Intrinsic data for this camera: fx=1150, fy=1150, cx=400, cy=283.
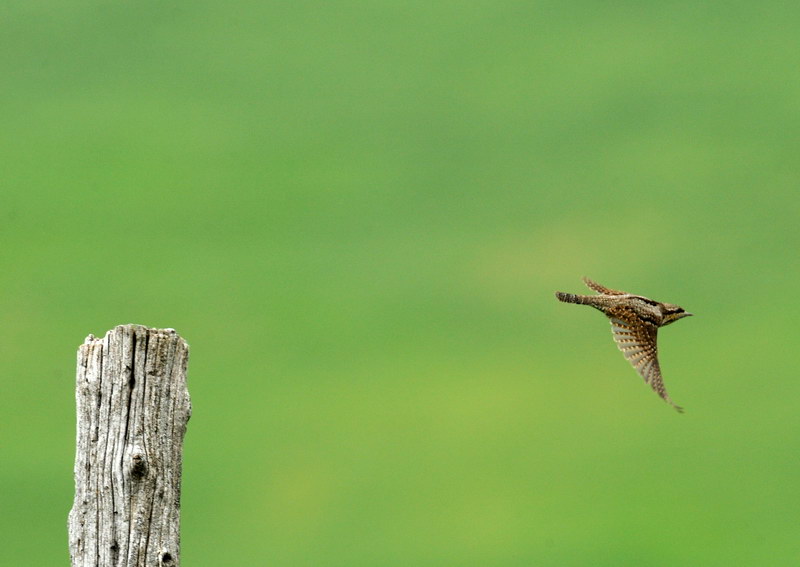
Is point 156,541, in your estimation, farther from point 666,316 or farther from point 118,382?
point 666,316

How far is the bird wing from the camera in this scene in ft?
31.1

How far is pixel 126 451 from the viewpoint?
508cm

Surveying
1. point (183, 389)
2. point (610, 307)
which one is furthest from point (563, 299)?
point (183, 389)

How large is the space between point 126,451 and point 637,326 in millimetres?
5469

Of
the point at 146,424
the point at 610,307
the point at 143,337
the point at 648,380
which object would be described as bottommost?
the point at 146,424

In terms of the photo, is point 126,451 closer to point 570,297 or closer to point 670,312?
point 570,297

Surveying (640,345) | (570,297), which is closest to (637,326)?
(640,345)

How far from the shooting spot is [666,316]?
9680 mm

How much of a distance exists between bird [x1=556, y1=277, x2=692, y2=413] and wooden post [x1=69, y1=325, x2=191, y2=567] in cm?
495

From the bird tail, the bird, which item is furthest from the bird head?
the bird tail

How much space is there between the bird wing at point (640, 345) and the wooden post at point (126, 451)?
5165 millimetres

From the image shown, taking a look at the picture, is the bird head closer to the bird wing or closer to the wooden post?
the bird wing

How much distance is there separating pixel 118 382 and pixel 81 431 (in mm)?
299

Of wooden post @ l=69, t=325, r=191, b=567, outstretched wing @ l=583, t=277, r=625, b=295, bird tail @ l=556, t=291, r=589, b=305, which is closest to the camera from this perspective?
wooden post @ l=69, t=325, r=191, b=567
